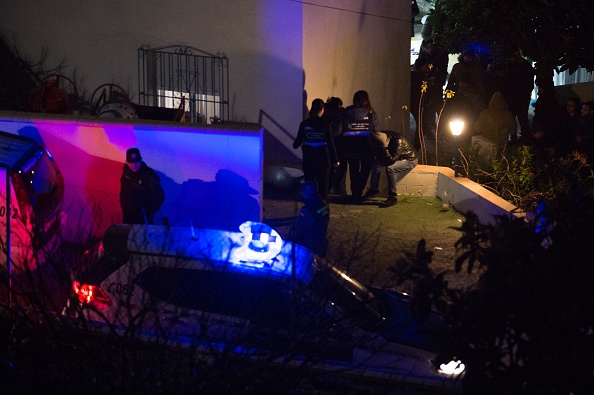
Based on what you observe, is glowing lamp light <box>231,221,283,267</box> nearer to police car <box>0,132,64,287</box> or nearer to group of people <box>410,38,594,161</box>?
police car <box>0,132,64,287</box>

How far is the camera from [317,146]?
12.2 meters

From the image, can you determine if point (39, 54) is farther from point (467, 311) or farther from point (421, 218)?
point (467, 311)

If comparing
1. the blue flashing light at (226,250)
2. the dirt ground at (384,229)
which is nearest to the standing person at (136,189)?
the dirt ground at (384,229)

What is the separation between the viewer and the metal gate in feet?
48.6

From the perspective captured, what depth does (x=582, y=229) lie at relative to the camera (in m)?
4.28

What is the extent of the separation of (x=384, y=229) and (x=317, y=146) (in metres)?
1.44

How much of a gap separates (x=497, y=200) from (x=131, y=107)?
5254 millimetres

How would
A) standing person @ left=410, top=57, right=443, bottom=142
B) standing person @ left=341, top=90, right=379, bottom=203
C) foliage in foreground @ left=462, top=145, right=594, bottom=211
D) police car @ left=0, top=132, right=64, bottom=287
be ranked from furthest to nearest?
standing person @ left=410, top=57, right=443, bottom=142 < standing person @ left=341, top=90, right=379, bottom=203 < foliage in foreground @ left=462, top=145, right=594, bottom=211 < police car @ left=0, top=132, right=64, bottom=287

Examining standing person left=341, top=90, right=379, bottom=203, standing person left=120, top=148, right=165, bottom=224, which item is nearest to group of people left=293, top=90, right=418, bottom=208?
standing person left=341, top=90, right=379, bottom=203

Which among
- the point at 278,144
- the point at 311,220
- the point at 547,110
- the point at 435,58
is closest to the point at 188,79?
the point at 278,144

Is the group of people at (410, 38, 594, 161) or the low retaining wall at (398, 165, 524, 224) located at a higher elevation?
the group of people at (410, 38, 594, 161)

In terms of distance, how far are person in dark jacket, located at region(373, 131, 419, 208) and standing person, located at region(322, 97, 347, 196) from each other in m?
0.53

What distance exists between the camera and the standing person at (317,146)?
12.2 meters

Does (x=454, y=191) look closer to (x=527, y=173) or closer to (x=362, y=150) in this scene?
(x=527, y=173)
